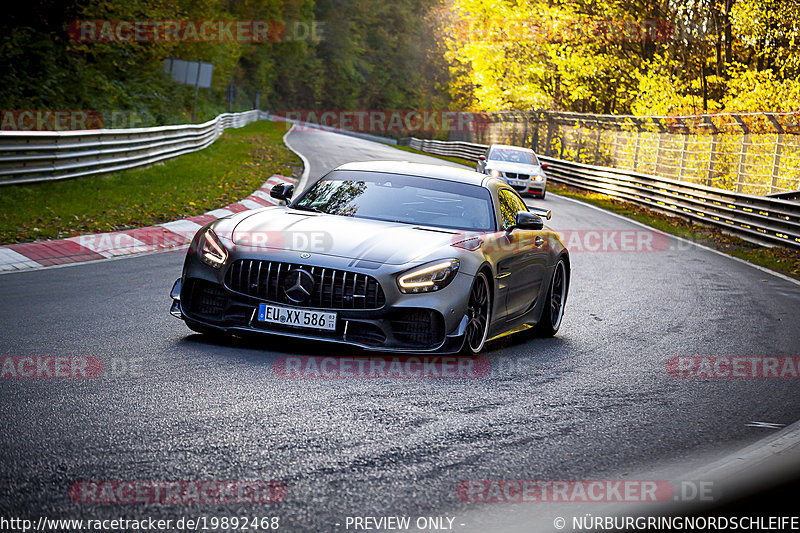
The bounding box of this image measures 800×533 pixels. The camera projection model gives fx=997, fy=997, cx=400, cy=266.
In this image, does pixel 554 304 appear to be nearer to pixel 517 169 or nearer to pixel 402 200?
pixel 402 200

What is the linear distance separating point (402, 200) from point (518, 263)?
1.08m

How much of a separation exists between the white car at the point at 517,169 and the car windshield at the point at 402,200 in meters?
20.4

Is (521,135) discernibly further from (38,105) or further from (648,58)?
(38,105)

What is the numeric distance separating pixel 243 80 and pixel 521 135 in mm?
48539

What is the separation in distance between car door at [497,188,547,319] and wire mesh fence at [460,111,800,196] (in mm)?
14836

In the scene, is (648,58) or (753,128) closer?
(753,128)

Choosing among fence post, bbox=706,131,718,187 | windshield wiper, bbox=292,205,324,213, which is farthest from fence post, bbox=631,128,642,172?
windshield wiper, bbox=292,205,324,213

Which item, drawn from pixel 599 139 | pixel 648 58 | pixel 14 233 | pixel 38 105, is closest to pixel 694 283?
pixel 14 233

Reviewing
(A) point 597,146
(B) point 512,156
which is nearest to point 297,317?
(B) point 512,156

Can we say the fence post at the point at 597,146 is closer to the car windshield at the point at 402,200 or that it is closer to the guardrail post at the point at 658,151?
the guardrail post at the point at 658,151

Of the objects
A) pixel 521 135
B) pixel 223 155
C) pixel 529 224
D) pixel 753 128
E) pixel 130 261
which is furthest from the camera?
pixel 521 135

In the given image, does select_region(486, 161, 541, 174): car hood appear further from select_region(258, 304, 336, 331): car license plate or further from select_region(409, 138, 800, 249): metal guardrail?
select_region(258, 304, 336, 331): car license plate

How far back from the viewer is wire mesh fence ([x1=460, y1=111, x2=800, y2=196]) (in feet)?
72.7

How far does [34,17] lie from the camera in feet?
87.1
